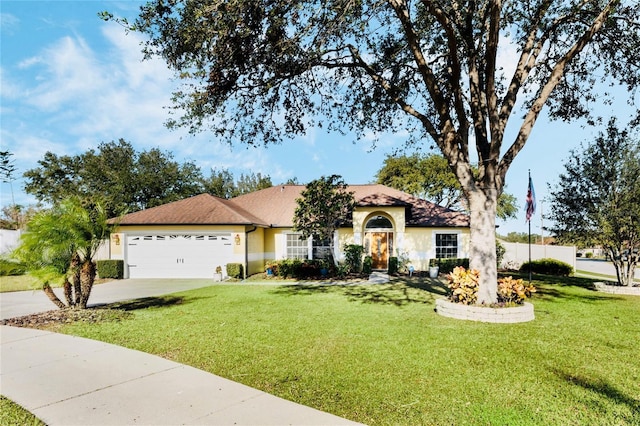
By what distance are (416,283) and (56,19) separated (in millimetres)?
14688

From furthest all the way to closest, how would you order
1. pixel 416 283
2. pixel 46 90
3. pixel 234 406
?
pixel 416 283 → pixel 46 90 → pixel 234 406

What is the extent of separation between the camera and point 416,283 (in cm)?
1555

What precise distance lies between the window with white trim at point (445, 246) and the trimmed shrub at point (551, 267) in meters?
4.69

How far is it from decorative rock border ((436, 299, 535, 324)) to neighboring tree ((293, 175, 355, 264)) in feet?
31.4

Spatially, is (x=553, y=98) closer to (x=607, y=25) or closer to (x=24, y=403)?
(x=607, y=25)

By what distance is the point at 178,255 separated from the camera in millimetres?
18578

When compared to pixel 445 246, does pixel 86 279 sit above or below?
above

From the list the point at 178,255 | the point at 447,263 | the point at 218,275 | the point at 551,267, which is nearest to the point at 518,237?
the point at 551,267

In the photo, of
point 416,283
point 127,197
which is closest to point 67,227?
point 416,283

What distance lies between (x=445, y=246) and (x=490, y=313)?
41.0ft

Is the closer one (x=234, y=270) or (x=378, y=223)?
(x=234, y=270)

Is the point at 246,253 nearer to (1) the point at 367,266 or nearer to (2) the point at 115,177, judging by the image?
(1) the point at 367,266

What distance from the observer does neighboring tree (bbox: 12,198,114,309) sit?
8.49m

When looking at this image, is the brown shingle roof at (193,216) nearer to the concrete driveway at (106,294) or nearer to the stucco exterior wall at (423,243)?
the concrete driveway at (106,294)
